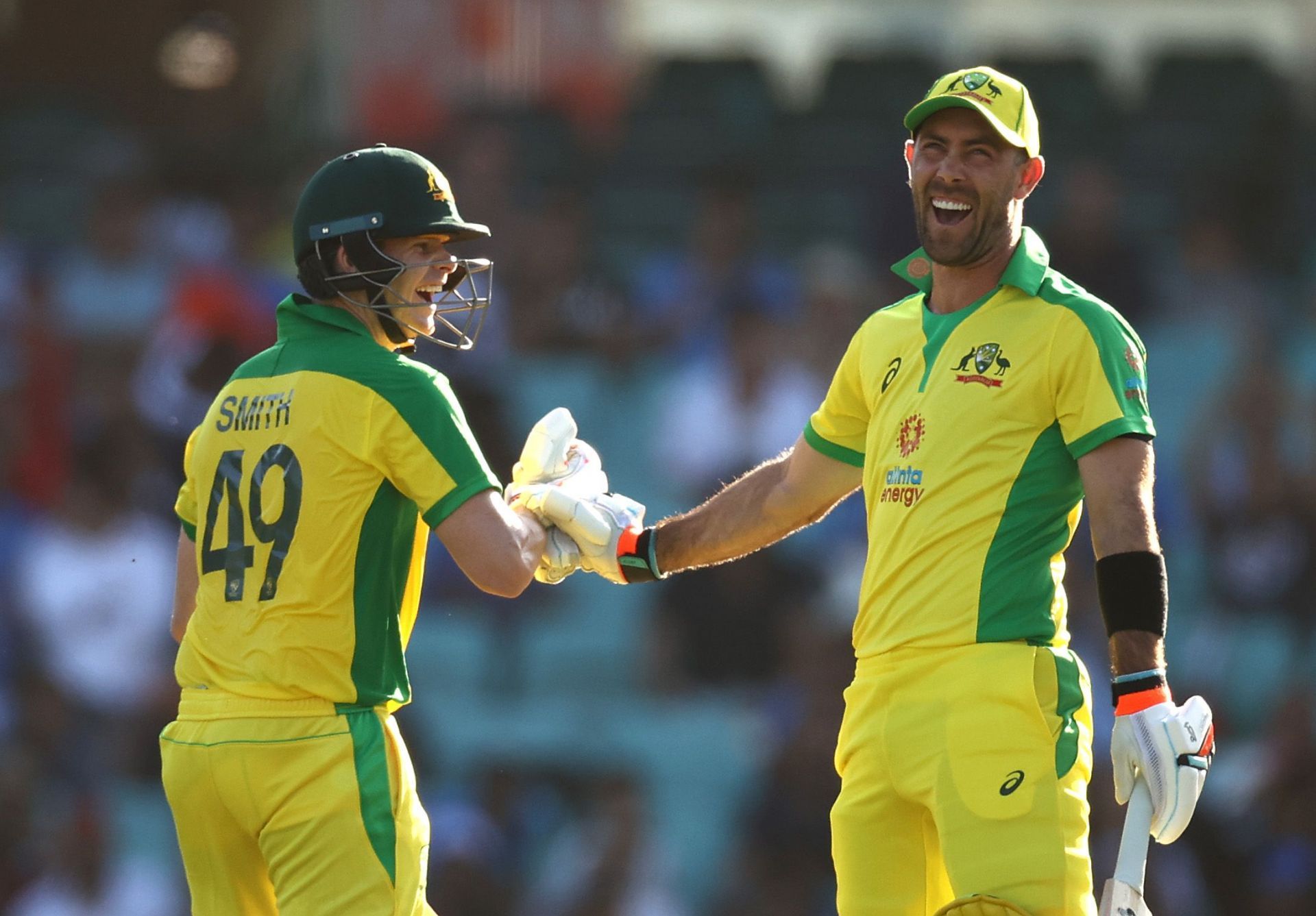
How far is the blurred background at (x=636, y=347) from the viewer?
9328 mm

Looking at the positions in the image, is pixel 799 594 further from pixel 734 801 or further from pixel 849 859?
pixel 849 859

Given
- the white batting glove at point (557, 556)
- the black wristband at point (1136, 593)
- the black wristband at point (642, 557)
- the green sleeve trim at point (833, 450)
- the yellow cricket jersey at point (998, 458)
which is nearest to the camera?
the black wristband at point (1136, 593)

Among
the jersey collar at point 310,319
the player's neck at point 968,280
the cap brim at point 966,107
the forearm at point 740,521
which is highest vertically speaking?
the cap brim at point 966,107

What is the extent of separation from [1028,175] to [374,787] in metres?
2.13

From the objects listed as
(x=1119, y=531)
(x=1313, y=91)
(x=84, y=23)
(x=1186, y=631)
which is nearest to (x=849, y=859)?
(x=1119, y=531)

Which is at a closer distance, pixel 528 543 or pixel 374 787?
pixel 374 787

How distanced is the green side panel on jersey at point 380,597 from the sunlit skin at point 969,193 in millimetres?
1421

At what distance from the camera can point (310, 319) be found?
479 centimetres

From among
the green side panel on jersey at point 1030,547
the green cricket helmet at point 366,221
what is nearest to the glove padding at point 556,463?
the green cricket helmet at point 366,221

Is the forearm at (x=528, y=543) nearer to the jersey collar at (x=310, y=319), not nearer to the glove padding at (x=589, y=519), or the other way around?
the glove padding at (x=589, y=519)

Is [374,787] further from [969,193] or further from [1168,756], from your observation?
[969,193]

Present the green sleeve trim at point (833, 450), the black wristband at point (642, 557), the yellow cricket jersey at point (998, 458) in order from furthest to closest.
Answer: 1. the black wristband at point (642, 557)
2. the green sleeve trim at point (833, 450)
3. the yellow cricket jersey at point (998, 458)

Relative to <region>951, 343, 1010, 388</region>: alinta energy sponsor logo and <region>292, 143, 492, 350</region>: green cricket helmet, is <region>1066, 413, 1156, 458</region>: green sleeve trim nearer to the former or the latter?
<region>951, 343, 1010, 388</region>: alinta energy sponsor logo

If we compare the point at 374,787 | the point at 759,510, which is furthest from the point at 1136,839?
the point at 374,787
